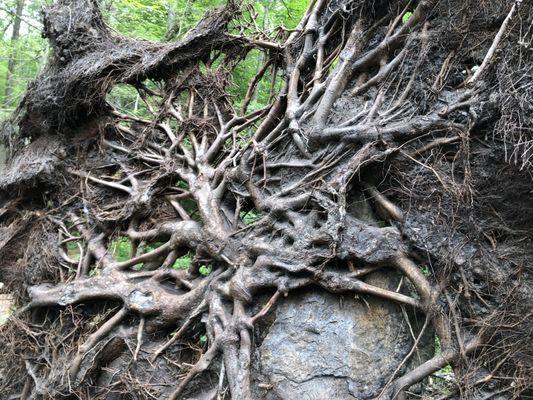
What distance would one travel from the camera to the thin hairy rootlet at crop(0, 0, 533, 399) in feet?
11.0

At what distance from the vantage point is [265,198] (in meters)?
4.40

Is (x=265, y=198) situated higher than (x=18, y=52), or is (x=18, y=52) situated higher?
(x=265, y=198)

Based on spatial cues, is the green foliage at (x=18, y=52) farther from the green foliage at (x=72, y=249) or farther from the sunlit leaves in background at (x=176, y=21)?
the green foliage at (x=72, y=249)

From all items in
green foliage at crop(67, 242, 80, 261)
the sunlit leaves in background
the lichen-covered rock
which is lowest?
→ green foliage at crop(67, 242, 80, 261)

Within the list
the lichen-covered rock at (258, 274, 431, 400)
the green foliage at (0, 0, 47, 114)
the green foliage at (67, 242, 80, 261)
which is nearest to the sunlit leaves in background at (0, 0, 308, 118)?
the green foliage at (0, 0, 47, 114)

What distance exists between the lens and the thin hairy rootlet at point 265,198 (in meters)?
3.34

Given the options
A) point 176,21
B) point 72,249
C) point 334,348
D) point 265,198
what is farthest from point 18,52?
point 334,348

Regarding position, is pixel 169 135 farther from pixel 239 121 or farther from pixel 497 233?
pixel 497 233

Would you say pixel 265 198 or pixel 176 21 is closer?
pixel 265 198

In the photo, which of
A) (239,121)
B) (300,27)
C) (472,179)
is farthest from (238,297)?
(300,27)

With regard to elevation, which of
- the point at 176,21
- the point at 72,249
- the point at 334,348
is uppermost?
the point at 176,21

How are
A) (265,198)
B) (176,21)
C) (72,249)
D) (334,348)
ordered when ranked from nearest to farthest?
(334,348) → (265,198) → (72,249) → (176,21)

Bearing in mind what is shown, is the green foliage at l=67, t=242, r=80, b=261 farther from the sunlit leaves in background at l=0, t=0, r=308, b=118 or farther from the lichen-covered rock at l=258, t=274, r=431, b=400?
the lichen-covered rock at l=258, t=274, r=431, b=400

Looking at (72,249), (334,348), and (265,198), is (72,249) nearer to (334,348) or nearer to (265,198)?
(265,198)
